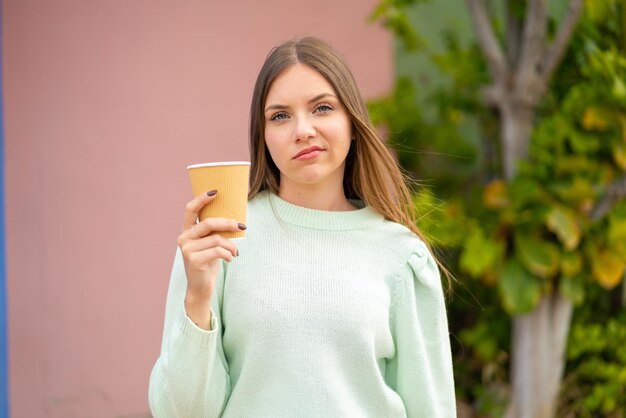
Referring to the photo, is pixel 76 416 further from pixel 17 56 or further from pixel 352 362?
pixel 352 362

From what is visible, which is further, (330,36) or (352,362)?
(330,36)

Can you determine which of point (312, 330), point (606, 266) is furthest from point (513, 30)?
point (312, 330)

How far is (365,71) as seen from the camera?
4.70 meters

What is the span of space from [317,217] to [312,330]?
10.5 inches

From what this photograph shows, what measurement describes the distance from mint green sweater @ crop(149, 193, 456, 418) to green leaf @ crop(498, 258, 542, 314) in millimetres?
2143

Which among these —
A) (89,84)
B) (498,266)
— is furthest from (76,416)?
(498,266)

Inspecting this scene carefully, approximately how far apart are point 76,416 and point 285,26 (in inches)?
84.5

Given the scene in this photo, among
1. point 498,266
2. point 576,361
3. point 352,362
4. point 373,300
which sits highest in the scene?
point 373,300

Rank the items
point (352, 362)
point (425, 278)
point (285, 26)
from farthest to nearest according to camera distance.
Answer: point (285, 26), point (425, 278), point (352, 362)

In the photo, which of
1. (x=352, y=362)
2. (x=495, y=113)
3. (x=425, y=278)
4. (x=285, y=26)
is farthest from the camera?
(x=495, y=113)

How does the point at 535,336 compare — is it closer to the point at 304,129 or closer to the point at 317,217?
the point at 317,217

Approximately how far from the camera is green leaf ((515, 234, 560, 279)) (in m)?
3.99

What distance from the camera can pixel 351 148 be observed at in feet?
6.58

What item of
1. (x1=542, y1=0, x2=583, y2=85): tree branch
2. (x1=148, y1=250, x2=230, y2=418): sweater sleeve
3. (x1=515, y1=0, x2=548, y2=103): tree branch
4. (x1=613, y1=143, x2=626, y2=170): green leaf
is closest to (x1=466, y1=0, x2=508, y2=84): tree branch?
(x1=515, y1=0, x2=548, y2=103): tree branch
